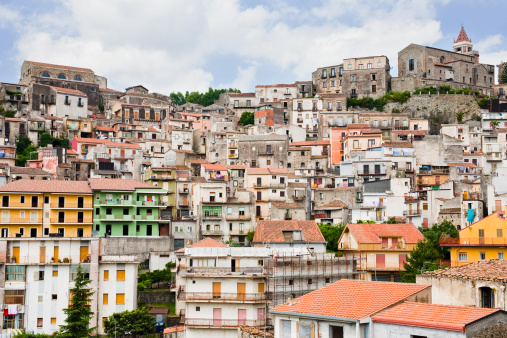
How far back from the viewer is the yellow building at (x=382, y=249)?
56781 millimetres

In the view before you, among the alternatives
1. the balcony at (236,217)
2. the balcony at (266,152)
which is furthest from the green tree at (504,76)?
the balcony at (236,217)

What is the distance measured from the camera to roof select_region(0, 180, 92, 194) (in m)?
63.9

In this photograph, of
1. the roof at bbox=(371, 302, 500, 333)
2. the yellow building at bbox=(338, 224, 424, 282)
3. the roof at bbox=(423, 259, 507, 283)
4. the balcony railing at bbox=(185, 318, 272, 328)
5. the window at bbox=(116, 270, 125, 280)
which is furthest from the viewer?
the yellow building at bbox=(338, 224, 424, 282)

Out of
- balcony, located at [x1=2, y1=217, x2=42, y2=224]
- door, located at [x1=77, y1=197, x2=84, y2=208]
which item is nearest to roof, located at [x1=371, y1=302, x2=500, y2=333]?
door, located at [x1=77, y1=197, x2=84, y2=208]

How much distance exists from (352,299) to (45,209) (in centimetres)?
4595

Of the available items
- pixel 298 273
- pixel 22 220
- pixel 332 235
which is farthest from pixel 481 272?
pixel 22 220

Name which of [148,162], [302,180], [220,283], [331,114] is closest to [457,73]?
[331,114]

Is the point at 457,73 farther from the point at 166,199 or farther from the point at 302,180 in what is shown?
the point at 166,199

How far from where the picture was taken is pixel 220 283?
154 feet

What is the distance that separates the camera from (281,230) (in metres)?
60.4

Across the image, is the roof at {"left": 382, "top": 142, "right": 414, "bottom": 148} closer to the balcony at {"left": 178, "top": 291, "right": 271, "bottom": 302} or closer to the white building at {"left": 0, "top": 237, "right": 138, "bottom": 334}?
the white building at {"left": 0, "top": 237, "right": 138, "bottom": 334}

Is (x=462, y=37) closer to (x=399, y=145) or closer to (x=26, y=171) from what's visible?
(x=399, y=145)

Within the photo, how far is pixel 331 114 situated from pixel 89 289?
58664mm

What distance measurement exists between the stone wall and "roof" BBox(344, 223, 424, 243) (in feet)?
161
